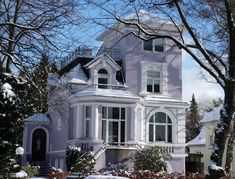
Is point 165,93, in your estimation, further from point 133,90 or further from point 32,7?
point 32,7

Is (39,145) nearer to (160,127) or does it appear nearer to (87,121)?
(87,121)

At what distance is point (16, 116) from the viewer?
15.9 m

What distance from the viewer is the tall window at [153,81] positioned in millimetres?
38125

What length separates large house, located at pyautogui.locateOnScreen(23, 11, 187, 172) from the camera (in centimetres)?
3422

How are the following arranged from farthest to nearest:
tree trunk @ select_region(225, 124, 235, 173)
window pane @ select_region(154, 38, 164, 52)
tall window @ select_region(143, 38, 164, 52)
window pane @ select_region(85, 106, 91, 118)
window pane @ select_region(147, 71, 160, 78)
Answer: window pane @ select_region(154, 38, 164, 52)
tall window @ select_region(143, 38, 164, 52)
window pane @ select_region(147, 71, 160, 78)
window pane @ select_region(85, 106, 91, 118)
tree trunk @ select_region(225, 124, 235, 173)

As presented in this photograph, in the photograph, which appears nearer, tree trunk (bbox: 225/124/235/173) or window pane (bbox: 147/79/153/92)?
tree trunk (bbox: 225/124/235/173)

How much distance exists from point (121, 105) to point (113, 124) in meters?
1.66

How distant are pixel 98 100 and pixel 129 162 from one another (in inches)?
203

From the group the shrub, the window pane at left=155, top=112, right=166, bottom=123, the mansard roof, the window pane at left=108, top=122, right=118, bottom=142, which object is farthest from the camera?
the window pane at left=155, top=112, right=166, bottom=123

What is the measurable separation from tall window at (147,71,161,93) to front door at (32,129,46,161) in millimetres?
11593

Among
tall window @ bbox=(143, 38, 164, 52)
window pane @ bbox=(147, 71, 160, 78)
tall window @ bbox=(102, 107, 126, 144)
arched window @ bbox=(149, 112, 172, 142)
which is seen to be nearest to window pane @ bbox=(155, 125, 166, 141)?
arched window @ bbox=(149, 112, 172, 142)

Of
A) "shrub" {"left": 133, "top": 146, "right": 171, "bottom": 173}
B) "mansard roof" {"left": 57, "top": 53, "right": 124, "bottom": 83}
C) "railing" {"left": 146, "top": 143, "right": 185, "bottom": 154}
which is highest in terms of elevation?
"mansard roof" {"left": 57, "top": 53, "right": 124, "bottom": 83}

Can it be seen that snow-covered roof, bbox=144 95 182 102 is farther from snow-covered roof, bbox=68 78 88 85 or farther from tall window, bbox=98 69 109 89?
snow-covered roof, bbox=68 78 88 85

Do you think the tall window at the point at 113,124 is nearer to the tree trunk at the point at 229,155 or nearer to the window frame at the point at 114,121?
the window frame at the point at 114,121
